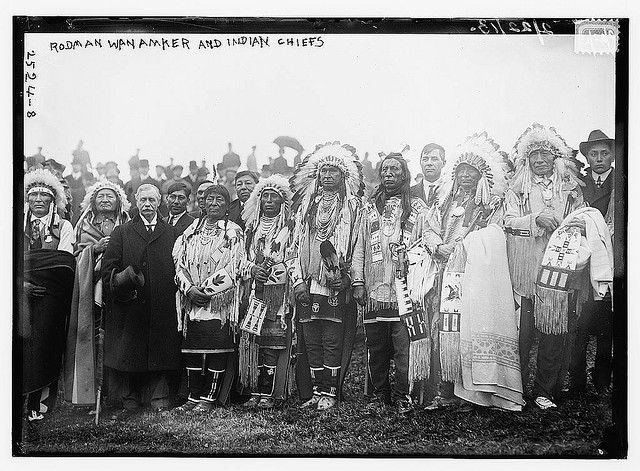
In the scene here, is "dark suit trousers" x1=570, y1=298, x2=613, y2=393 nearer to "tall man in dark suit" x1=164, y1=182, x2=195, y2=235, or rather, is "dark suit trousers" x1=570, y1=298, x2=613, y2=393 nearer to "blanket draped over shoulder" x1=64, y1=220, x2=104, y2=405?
"tall man in dark suit" x1=164, y1=182, x2=195, y2=235

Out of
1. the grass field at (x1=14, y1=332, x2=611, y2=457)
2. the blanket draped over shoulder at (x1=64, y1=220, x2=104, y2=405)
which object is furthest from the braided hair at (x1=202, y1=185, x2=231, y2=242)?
the grass field at (x1=14, y1=332, x2=611, y2=457)

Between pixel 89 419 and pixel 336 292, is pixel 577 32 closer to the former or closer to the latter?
pixel 336 292

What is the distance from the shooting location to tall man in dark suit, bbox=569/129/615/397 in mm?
2859

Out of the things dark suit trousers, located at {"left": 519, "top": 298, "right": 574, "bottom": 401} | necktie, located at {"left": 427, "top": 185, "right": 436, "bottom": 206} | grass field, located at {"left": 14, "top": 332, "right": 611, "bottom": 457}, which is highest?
necktie, located at {"left": 427, "top": 185, "right": 436, "bottom": 206}

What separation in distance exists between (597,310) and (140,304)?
1298 mm

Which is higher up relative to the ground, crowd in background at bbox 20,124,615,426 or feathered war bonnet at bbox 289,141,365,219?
feathered war bonnet at bbox 289,141,365,219

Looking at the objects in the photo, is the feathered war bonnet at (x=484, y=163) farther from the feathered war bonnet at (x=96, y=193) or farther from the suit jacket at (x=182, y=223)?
the feathered war bonnet at (x=96, y=193)

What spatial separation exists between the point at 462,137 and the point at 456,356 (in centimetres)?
62

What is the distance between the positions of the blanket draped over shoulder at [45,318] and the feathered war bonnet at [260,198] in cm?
51

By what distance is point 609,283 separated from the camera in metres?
2.86

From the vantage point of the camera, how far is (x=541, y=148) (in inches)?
113

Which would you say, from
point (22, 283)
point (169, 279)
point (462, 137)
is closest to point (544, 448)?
point (462, 137)

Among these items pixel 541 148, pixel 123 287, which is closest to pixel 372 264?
pixel 541 148

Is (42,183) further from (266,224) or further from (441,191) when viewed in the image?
(441,191)
